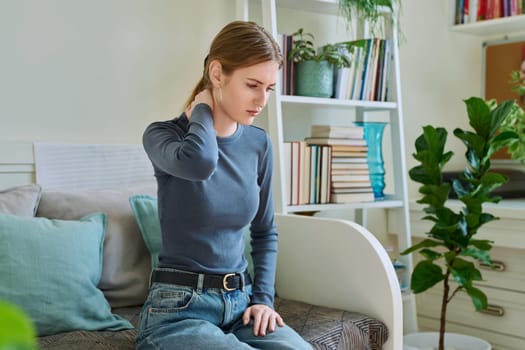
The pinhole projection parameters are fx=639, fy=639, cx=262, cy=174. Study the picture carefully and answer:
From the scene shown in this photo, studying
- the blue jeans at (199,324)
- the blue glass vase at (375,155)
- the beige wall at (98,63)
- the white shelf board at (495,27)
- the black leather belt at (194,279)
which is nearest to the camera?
the blue jeans at (199,324)

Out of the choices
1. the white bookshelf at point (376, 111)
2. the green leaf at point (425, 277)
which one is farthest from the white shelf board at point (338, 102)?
the green leaf at point (425, 277)

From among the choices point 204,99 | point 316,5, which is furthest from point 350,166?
point 204,99

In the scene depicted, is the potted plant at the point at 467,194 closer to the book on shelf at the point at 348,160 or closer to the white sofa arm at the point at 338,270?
the book on shelf at the point at 348,160

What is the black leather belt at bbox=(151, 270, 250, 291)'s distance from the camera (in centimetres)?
122

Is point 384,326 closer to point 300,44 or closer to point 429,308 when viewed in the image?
point 300,44

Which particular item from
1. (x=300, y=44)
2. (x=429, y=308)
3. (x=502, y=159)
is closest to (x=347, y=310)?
(x=300, y=44)

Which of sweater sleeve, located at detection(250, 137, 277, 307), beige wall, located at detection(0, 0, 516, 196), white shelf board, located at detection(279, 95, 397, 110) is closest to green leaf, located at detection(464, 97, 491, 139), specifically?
white shelf board, located at detection(279, 95, 397, 110)

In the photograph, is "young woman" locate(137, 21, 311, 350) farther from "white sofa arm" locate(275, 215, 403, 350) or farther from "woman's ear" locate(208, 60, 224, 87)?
"white sofa arm" locate(275, 215, 403, 350)

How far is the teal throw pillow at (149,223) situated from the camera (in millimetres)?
1588

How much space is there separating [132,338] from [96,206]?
1.41 ft

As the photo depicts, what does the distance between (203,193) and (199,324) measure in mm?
257

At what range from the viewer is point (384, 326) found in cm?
152

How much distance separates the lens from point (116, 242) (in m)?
1.57

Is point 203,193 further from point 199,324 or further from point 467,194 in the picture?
point 467,194
